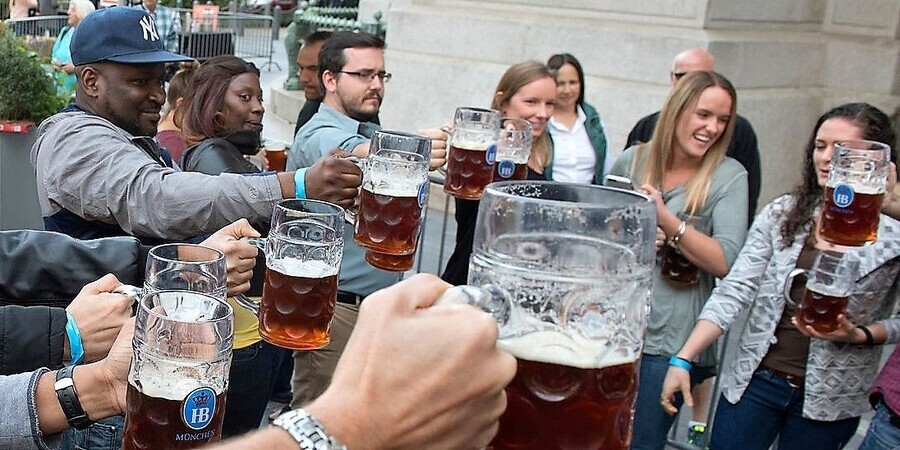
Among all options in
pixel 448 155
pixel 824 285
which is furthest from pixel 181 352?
pixel 824 285

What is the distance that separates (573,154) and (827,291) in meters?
2.23

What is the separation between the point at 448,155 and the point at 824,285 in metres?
1.57

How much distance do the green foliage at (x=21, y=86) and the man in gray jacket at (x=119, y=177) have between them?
4.25 meters

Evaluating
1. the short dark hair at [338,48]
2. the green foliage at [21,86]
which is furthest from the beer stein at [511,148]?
the green foliage at [21,86]

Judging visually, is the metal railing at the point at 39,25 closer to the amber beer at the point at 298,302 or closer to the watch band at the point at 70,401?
the amber beer at the point at 298,302

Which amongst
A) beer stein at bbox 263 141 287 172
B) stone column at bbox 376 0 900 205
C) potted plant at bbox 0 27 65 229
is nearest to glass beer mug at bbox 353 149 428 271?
beer stein at bbox 263 141 287 172

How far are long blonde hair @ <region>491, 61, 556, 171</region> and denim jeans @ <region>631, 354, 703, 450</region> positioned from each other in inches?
50.1

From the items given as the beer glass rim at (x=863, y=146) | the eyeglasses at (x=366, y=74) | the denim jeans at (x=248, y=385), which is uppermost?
the beer glass rim at (x=863, y=146)

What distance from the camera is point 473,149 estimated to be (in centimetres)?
342

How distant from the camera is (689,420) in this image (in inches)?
244

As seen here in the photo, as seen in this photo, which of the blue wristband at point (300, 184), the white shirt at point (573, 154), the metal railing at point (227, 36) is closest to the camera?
the blue wristband at point (300, 184)

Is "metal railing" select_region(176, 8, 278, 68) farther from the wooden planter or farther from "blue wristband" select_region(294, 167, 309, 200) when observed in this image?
"blue wristband" select_region(294, 167, 309, 200)

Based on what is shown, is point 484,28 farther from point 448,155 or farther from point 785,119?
point 448,155

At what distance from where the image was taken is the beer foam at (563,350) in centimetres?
146
